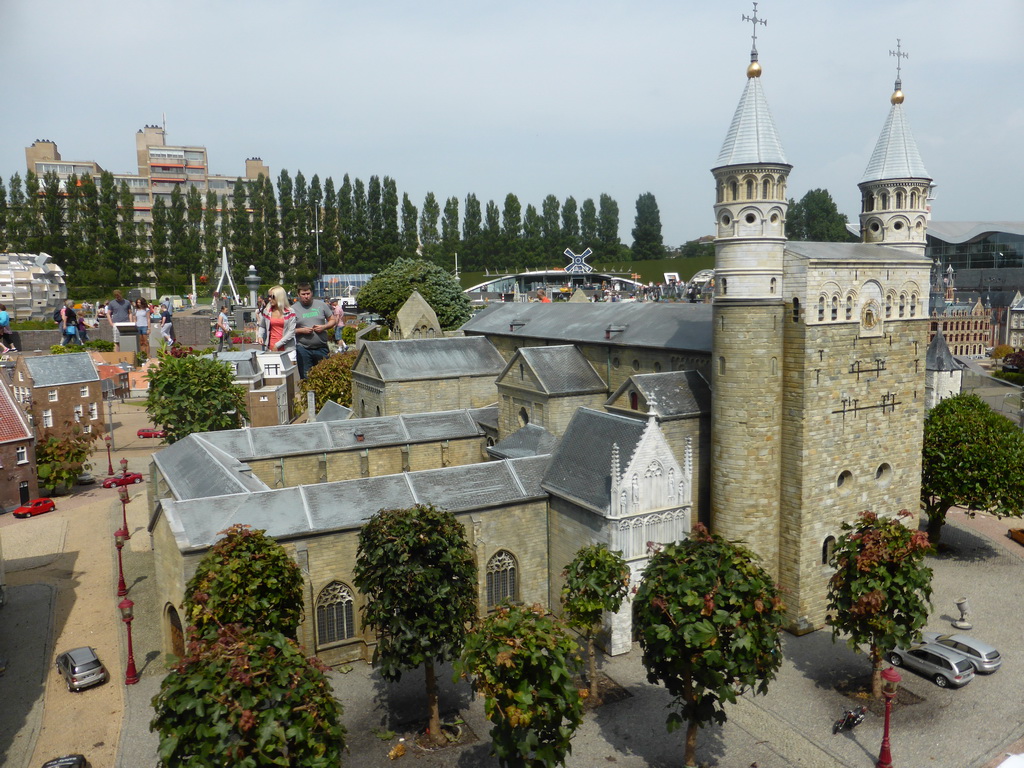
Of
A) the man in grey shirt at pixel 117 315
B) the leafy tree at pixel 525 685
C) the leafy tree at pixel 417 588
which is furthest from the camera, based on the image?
the man in grey shirt at pixel 117 315

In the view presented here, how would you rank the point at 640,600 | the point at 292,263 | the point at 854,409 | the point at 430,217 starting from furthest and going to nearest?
the point at 430,217 → the point at 292,263 → the point at 854,409 → the point at 640,600

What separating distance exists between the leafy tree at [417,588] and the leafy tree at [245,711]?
20.9 feet

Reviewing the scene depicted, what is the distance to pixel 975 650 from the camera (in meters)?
30.9

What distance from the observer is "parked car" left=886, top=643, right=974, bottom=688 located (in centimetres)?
2956

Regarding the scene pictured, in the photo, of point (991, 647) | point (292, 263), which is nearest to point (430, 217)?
point (292, 263)

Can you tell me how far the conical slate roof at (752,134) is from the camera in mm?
33188

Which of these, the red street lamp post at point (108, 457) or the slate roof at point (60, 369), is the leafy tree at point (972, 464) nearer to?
the red street lamp post at point (108, 457)

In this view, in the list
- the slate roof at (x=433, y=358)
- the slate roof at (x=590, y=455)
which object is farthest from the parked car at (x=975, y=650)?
the slate roof at (x=433, y=358)

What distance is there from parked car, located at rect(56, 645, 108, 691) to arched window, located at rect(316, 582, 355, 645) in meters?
8.86

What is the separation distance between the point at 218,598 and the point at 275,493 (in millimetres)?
8546

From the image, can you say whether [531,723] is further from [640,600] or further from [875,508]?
[875,508]

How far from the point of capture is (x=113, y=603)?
123 feet

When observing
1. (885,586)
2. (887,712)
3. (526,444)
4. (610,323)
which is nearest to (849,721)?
(887,712)

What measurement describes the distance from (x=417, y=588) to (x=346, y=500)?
30.8ft
